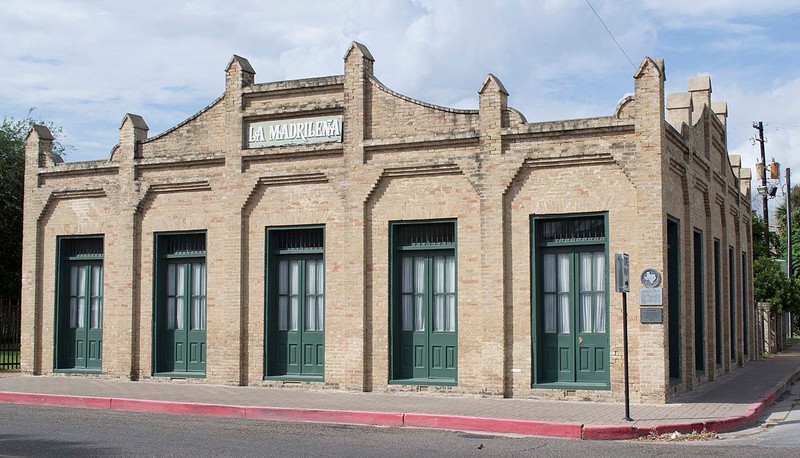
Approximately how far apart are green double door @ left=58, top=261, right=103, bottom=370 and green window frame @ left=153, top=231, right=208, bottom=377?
5.89 ft

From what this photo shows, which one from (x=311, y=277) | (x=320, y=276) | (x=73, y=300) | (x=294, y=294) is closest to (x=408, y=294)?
(x=320, y=276)

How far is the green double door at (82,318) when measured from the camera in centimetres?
2195

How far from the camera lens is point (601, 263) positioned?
1733cm

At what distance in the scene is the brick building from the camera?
1708cm

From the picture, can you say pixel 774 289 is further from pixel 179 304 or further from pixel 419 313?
pixel 179 304

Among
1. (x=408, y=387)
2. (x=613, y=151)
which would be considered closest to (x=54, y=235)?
(x=408, y=387)

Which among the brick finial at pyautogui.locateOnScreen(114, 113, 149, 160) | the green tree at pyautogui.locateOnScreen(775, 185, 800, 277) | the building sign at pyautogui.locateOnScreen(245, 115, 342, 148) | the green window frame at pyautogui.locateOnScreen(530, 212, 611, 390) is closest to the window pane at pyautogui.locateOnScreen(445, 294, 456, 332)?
the green window frame at pyautogui.locateOnScreen(530, 212, 611, 390)

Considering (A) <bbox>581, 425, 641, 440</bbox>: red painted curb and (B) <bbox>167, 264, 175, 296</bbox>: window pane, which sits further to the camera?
(B) <bbox>167, 264, 175, 296</bbox>: window pane

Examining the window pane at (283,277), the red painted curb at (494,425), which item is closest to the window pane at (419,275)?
the window pane at (283,277)

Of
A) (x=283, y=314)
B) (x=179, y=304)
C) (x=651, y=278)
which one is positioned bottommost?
(x=283, y=314)

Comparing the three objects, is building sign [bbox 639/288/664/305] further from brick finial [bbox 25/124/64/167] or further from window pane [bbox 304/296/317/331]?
brick finial [bbox 25/124/64/167]

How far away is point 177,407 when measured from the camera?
659 inches

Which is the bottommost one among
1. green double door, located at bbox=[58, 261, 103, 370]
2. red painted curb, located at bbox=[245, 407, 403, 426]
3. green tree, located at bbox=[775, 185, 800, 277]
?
red painted curb, located at bbox=[245, 407, 403, 426]

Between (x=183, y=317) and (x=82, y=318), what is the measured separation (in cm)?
300
